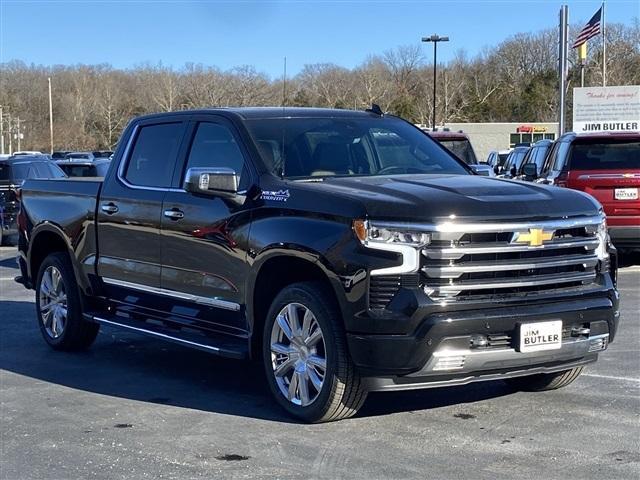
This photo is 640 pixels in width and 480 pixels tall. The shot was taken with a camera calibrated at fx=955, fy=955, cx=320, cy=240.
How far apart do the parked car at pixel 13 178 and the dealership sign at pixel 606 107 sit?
21.5 meters

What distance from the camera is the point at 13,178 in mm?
18844

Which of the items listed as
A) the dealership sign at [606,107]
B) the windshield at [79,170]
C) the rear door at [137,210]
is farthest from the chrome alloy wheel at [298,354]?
the dealership sign at [606,107]

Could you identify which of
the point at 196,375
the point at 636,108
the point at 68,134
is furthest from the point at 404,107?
the point at 196,375

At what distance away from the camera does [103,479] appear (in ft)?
16.3

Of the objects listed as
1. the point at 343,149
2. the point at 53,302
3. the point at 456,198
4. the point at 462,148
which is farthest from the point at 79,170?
the point at 456,198

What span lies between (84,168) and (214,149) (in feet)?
46.5

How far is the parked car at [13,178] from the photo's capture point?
18578 millimetres

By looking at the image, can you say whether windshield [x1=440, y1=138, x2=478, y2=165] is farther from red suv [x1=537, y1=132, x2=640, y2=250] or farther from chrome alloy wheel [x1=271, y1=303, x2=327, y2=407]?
chrome alloy wheel [x1=271, y1=303, x2=327, y2=407]

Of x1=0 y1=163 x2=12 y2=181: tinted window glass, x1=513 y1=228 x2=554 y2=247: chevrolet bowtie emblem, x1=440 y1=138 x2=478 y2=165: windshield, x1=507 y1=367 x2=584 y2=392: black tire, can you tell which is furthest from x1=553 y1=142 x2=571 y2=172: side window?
x1=0 y1=163 x2=12 y2=181: tinted window glass

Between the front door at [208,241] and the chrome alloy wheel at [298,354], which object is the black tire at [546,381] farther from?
the front door at [208,241]

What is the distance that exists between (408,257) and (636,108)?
3184 cm

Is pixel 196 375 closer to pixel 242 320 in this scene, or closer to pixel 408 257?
pixel 242 320

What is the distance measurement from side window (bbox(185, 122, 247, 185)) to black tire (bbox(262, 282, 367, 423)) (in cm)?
109

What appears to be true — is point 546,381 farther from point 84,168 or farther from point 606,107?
point 606,107
